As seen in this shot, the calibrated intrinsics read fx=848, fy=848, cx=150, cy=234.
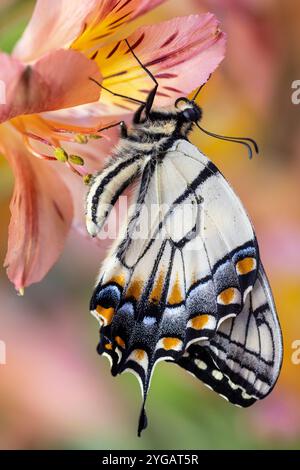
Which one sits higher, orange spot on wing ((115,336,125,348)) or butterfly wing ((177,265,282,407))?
butterfly wing ((177,265,282,407))

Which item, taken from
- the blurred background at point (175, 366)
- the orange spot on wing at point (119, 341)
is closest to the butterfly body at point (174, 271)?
the orange spot on wing at point (119, 341)

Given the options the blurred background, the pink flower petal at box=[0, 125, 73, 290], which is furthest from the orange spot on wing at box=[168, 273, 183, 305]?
the blurred background

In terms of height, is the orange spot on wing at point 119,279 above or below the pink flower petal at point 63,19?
below

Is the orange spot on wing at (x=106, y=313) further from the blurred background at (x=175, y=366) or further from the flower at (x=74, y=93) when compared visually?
the blurred background at (x=175, y=366)

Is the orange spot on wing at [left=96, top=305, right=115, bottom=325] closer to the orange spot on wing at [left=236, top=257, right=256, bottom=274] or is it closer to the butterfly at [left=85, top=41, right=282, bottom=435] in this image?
the butterfly at [left=85, top=41, right=282, bottom=435]
